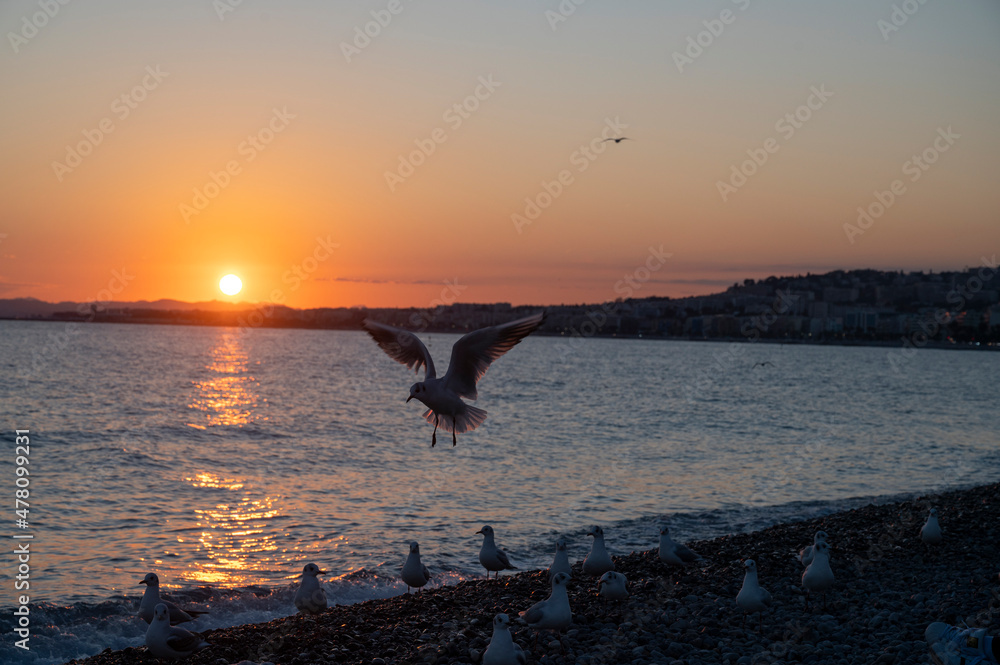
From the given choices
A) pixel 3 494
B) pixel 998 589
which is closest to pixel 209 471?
pixel 3 494

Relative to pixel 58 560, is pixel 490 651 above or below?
above

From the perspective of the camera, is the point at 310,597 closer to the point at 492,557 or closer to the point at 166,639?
the point at 166,639

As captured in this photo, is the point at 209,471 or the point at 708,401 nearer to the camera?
the point at 209,471

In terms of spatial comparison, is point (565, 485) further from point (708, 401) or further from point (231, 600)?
point (708, 401)

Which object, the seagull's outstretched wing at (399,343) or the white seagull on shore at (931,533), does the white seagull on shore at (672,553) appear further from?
the seagull's outstretched wing at (399,343)

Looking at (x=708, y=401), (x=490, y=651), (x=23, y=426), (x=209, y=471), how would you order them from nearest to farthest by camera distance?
(x=490, y=651) < (x=209, y=471) < (x=23, y=426) < (x=708, y=401)

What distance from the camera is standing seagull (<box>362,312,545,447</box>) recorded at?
920cm

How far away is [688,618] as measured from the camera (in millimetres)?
7285

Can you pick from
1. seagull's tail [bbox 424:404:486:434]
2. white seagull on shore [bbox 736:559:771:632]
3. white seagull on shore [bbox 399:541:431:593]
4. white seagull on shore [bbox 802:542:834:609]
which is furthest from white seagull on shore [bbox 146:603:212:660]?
white seagull on shore [bbox 802:542:834:609]

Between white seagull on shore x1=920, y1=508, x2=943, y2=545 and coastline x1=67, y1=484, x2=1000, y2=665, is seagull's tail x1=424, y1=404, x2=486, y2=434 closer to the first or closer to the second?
coastline x1=67, y1=484, x2=1000, y2=665

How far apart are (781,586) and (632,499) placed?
748cm

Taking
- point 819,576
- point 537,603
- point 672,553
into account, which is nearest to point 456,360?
point 672,553

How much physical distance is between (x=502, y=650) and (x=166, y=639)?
310cm

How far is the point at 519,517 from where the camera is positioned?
14.3m
